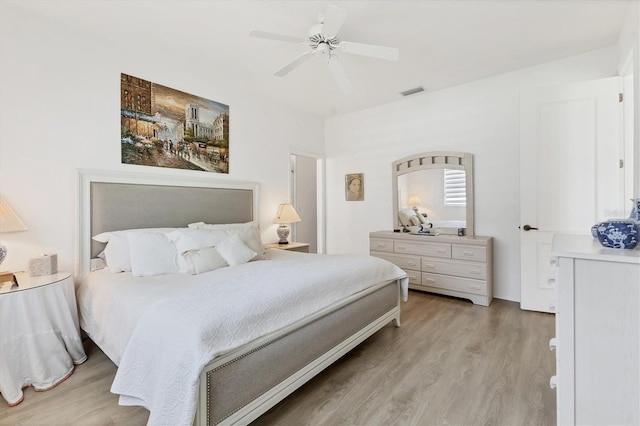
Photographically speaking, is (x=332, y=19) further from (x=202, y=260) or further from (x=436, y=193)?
(x=436, y=193)

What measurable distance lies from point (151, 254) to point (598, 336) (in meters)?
2.80

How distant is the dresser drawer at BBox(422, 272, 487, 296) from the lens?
3449 millimetres

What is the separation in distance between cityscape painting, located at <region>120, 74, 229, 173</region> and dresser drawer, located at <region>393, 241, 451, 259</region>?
256 centimetres

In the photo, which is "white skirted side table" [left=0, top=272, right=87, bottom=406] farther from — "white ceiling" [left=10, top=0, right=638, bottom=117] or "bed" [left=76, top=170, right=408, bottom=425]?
"white ceiling" [left=10, top=0, right=638, bottom=117]

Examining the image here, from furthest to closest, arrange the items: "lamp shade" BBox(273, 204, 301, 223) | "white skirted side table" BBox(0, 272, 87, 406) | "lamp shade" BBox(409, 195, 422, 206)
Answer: "lamp shade" BBox(409, 195, 422, 206)
"lamp shade" BBox(273, 204, 301, 223)
"white skirted side table" BBox(0, 272, 87, 406)

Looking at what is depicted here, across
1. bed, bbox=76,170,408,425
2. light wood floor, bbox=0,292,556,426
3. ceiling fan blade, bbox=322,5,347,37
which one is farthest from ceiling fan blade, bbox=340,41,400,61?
light wood floor, bbox=0,292,556,426

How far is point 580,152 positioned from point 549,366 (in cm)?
208

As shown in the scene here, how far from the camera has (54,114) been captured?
8.13 feet

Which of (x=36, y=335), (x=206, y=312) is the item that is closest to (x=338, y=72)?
(x=206, y=312)

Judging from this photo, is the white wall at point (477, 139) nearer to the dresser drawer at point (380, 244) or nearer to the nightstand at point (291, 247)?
the dresser drawer at point (380, 244)

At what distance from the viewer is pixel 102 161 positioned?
273 cm

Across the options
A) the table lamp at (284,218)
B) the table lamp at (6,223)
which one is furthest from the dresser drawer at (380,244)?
the table lamp at (6,223)

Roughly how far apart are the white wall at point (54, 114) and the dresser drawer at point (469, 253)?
11.3 ft

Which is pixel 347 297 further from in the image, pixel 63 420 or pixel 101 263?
pixel 101 263
